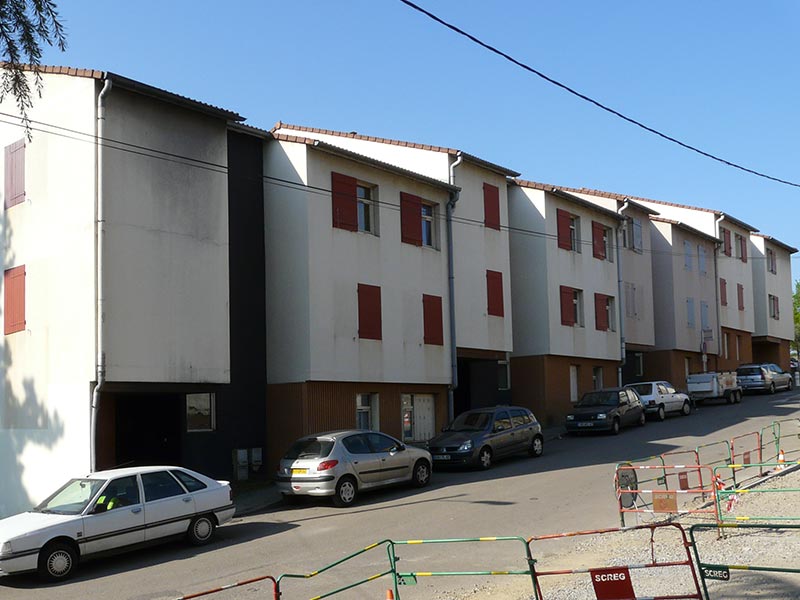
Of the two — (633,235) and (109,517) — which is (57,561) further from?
(633,235)

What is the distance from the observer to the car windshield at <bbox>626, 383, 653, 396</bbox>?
33.3 m

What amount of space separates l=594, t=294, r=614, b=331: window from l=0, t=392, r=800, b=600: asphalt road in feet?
45.8

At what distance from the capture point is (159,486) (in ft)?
49.9

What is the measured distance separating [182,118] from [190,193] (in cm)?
178

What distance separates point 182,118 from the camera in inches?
840

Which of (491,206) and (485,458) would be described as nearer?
(485,458)

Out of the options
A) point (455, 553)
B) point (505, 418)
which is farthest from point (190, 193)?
point (455, 553)

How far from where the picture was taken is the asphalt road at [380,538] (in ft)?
40.0

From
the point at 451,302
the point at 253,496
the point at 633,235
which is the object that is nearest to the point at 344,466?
the point at 253,496

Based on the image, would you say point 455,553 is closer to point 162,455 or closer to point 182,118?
point 162,455

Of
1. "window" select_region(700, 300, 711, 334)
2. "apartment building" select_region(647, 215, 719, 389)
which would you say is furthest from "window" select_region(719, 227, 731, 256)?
"window" select_region(700, 300, 711, 334)

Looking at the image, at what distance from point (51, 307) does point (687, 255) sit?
3411 cm

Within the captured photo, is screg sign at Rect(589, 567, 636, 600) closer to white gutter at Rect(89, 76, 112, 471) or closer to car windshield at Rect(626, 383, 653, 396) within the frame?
white gutter at Rect(89, 76, 112, 471)

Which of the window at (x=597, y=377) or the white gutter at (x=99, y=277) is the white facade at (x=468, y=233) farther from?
the white gutter at (x=99, y=277)
